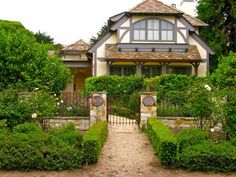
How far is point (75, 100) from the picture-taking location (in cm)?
1958

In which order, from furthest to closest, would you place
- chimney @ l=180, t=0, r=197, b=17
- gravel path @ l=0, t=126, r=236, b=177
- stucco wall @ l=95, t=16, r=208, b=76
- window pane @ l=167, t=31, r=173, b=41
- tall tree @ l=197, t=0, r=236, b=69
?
chimney @ l=180, t=0, r=197, b=17 → tall tree @ l=197, t=0, r=236, b=69 → window pane @ l=167, t=31, r=173, b=41 → stucco wall @ l=95, t=16, r=208, b=76 → gravel path @ l=0, t=126, r=236, b=177

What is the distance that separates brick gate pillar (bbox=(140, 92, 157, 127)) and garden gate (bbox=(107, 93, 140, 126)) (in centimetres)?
103

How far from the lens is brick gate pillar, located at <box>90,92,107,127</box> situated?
1902 cm

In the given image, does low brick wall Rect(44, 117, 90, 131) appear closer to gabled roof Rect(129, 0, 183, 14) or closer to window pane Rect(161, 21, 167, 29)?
gabled roof Rect(129, 0, 183, 14)

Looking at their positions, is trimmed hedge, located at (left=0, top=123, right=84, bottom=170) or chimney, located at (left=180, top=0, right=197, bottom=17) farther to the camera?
chimney, located at (left=180, top=0, right=197, bottom=17)

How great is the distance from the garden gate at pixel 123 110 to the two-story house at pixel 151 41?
9.63 metres

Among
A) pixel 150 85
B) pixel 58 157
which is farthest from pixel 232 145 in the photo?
pixel 150 85

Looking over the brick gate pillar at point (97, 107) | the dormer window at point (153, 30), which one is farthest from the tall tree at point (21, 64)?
the dormer window at point (153, 30)

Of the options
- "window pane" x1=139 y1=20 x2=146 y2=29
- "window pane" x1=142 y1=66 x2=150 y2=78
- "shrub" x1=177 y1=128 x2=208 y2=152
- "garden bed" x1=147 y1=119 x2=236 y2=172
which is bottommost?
"garden bed" x1=147 y1=119 x2=236 y2=172

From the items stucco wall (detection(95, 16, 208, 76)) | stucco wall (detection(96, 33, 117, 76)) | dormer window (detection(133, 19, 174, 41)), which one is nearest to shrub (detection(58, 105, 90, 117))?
stucco wall (detection(95, 16, 208, 76))

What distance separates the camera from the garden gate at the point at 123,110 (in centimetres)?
2057

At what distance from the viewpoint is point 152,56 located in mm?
32344

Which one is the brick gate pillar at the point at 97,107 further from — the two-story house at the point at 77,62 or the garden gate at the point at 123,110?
the two-story house at the point at 77,62

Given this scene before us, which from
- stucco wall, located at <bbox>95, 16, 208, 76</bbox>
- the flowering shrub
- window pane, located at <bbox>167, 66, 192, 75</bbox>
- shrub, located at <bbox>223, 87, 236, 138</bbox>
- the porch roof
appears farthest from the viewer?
window pane, located at <bbox>167, 66, 192, 75</bbox>
